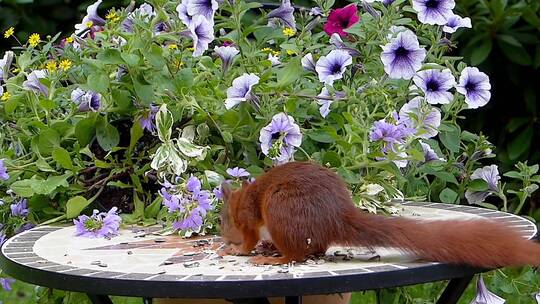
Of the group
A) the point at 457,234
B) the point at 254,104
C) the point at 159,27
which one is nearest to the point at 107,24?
the point at 159,27

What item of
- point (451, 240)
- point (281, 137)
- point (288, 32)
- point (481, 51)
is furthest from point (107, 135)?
point (481, 51)

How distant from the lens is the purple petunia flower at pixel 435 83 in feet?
6.46

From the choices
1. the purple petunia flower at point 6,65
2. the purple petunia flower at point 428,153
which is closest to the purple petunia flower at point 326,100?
the purple petunia flower at point 428,153

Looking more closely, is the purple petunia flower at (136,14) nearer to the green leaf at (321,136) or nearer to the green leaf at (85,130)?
the green leaf at (85,130)

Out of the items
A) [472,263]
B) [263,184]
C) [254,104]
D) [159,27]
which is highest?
[159,27]

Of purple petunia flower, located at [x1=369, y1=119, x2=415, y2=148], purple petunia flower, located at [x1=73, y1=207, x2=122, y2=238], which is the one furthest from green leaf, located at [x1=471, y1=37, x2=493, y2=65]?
purple petunia flower, located at [x1=73, y1=207, x2=122, y2=238]

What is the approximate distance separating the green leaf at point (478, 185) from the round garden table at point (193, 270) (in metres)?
0.46

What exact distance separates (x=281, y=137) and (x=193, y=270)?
464mm

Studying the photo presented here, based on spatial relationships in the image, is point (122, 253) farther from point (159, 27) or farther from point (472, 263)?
point (159, 27)

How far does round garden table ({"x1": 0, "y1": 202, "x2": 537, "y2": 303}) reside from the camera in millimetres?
1359

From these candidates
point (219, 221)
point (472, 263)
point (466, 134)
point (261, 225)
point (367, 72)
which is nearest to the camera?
point (472, 263)

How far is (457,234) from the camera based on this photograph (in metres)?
1.47

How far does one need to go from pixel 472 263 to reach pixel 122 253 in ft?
1.89

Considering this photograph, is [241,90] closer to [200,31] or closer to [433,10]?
[200,31]
